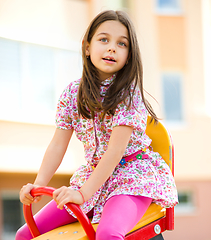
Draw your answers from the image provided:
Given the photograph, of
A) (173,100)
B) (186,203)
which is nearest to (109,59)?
(173,100)

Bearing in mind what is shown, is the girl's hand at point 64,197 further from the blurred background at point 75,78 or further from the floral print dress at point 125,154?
the blurred background at point 75,78

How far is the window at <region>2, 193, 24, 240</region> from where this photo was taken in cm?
476

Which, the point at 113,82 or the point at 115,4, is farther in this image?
the point at 115,4

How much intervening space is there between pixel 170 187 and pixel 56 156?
1.45 feet

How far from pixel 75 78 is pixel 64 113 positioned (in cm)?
382

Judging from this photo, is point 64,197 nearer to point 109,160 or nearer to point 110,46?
point 109,160

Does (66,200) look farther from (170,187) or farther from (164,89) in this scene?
(164,89)

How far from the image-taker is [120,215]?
109 centimetres

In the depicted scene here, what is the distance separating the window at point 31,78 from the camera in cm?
445

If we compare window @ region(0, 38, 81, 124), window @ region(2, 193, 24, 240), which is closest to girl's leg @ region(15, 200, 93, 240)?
window @ region(0, 38, 81, 124)

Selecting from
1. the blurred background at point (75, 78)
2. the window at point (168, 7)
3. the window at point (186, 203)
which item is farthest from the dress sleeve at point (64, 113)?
the window at point (186, 203)

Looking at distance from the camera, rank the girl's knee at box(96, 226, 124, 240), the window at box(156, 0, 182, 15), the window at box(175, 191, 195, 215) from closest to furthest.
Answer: the girl's knee at box(96, 226, 124, 240) → the window at box(156, 0, 182, 15) → the window at box(175, 191, 195, 215)

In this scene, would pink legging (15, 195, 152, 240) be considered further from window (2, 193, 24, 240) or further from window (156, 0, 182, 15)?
window (156, 0, 182, 15)

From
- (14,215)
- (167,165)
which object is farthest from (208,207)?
(167,165)
